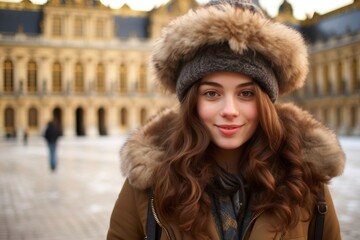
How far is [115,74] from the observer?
150 feet

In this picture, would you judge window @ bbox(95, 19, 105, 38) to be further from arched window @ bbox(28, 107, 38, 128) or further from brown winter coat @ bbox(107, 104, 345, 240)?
brown winter coat @ bbox(107, 104, 345, 240)

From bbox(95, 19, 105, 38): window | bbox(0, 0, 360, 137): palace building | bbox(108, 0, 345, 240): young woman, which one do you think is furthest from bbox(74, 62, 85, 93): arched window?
bbox(108, 0, 345, 240): young woman

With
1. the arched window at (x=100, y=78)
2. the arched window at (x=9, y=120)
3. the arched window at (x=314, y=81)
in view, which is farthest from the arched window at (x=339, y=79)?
the arched window at (x=9, y=120)

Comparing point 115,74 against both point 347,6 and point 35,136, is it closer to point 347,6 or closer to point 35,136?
point 35,136

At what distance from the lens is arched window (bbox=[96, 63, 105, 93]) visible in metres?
45.4

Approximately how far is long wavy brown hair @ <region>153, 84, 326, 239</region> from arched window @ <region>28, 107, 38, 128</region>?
140 ft

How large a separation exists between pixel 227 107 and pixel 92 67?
44103 mm

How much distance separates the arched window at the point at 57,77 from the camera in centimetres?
4403

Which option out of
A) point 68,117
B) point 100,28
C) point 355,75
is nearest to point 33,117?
point 68,117

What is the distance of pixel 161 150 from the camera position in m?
1.86

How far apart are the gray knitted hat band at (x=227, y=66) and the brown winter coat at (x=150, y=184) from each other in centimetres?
24

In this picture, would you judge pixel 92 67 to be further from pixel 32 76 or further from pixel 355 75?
pixel 355 75

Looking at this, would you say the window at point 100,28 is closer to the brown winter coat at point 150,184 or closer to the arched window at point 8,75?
the arched window at point 8,75

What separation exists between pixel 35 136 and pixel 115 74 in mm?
9077
